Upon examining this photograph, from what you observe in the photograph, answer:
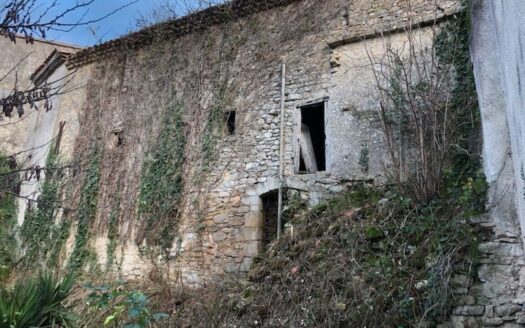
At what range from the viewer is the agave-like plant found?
4.27 metres

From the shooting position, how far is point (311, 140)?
7.64 m

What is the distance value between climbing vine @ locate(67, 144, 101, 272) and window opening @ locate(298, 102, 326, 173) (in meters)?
4.56

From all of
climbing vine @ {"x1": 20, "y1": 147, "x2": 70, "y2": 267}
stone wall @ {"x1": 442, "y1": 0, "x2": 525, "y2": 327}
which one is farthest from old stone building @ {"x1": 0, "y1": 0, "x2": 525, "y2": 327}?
stone wall @ {"x1": 442, "y1": 0, "x2": 525, "y2": 327}

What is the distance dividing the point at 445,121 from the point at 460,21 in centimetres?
190

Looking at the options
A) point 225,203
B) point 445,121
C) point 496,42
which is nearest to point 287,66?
point 225,203

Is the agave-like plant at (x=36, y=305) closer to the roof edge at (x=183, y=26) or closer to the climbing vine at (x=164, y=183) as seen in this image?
the climbing vine at (x=164, y=183)

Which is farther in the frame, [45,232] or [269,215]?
[45,232]

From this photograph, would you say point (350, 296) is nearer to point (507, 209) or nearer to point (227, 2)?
point (507, 209)

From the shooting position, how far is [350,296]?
470cm

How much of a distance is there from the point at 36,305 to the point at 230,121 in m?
4.64

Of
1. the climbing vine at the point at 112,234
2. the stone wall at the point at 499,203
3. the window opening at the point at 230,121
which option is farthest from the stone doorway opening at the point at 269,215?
the stone wall at the point at 499,203

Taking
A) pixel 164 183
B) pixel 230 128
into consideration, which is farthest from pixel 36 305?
pixel 230 128

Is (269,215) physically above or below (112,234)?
above

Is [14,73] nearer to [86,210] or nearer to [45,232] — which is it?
[45,232]
